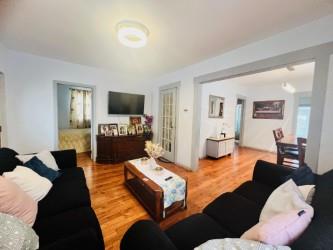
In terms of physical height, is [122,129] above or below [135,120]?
below

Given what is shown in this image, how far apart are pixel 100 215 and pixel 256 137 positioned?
18.8 feet

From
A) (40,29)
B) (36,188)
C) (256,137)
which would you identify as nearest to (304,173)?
(36,188)

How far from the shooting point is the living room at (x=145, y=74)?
4.08 ft

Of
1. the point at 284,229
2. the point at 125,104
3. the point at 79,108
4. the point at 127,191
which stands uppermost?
the point at 125,104

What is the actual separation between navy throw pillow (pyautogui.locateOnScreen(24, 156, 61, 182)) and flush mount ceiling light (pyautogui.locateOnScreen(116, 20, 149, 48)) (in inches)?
72.3

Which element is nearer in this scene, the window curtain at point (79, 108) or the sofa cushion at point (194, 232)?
the sofa cushion at point (194, 232)

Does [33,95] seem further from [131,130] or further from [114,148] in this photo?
[131,130]

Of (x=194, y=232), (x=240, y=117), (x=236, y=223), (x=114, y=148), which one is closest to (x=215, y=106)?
(x=240, y=117)

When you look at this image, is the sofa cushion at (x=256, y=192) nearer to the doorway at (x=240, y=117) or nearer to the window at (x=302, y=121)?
the window at (x=302, y=121)

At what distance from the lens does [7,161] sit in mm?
1604

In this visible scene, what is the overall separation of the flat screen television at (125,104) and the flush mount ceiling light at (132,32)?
7.15ft

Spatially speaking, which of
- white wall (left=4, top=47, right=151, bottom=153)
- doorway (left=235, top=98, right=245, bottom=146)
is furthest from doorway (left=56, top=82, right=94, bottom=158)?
doorway (left=235, top=98, right=245, bottom=146)

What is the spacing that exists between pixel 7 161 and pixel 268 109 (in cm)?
663

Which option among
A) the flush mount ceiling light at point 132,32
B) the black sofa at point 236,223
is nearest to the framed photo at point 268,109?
the black sofa at point 236,223
